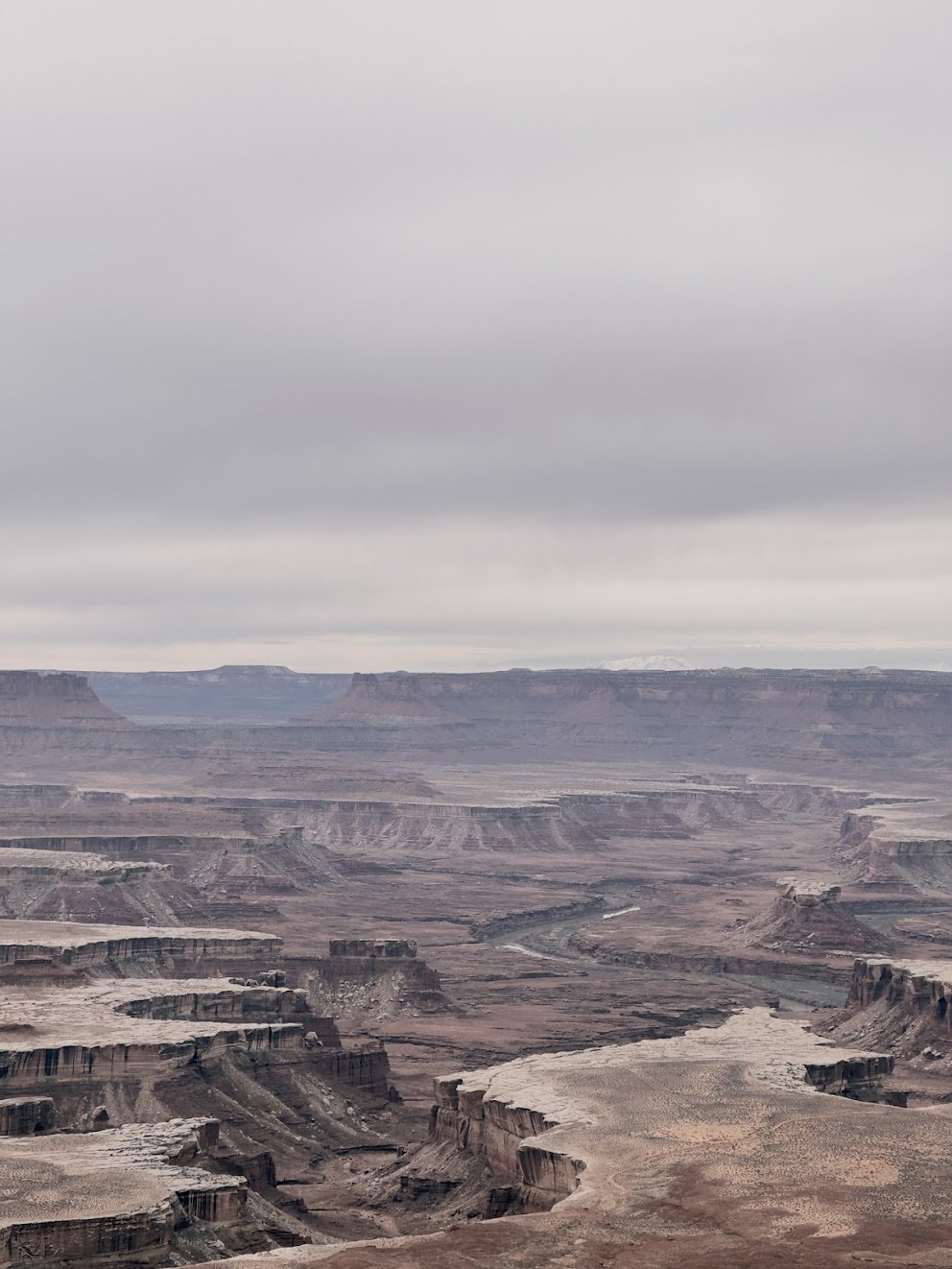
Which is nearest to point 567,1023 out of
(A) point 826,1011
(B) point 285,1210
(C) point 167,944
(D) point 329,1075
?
(A) point 826,1011

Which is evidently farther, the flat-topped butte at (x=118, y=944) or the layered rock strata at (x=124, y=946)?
the layered rock strata at (x=124, y=946)

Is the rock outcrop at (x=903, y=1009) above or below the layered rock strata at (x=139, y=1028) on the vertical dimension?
below

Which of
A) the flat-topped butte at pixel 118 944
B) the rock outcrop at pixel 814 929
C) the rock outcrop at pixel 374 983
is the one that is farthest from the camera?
the rock outcrop at pixel 814 929

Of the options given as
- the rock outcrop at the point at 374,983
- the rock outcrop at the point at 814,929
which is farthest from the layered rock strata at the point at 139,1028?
the rock outcrop at the point at 814,929

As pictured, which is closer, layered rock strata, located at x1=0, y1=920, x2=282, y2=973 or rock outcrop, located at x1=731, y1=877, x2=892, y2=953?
layered rock strata, located at x1=0, y1=920, x2=282, y2=973

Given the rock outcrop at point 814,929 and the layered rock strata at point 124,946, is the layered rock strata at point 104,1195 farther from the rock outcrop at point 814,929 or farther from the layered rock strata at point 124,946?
the rock outcrop at point 814,929

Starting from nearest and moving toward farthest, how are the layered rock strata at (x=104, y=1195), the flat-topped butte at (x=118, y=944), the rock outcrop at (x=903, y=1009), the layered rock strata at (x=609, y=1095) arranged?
1. the layered rock strata at (x=104, y=1195)
2. the layered rock strata at (x=609, y=1095)
3. the rock outcrop at (x=903, y=1009)
4. the flat-topped butte at (x=118, y=944)

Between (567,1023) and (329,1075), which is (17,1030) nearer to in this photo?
(329,1075)

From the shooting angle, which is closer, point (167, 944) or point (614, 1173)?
point (614, 1173)

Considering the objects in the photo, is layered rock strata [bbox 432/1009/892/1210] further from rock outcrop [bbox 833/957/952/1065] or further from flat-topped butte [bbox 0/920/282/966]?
flat-topped butte [bbox 0/920/282/966]

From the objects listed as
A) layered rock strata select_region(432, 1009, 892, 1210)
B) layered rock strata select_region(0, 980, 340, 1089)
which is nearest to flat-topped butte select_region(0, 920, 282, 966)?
layered rock strata select_region(0, 980, 340, 1089)

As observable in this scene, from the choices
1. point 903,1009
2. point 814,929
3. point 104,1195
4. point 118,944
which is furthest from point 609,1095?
point 814,929
